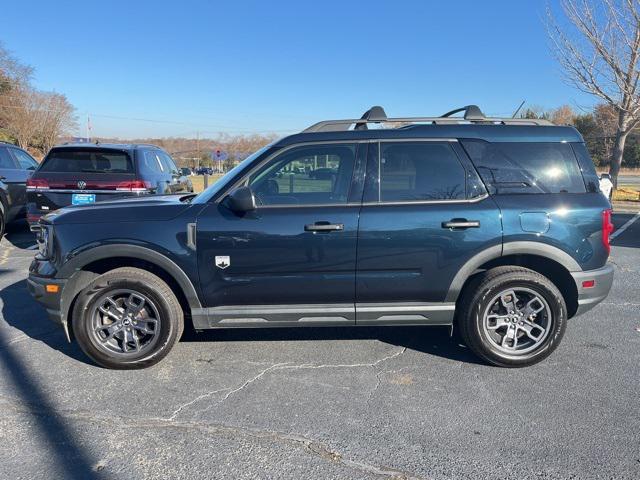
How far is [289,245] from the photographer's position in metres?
3.48

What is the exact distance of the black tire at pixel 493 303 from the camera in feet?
11.7

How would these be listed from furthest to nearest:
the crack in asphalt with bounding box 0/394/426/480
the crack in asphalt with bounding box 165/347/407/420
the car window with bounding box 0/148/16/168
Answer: the car window with bounding box 0/148/16/168 < the crack in asphalt with bounding box 165/347/407/420 < the crack in asphalt with bounding box 0/394/426/480

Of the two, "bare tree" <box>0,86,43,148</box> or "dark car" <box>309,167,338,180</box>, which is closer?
"dark car" <box>309,167,338,180</box>

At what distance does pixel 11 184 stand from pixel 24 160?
1140 mm

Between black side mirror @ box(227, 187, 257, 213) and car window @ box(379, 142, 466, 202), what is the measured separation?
988 millimetres

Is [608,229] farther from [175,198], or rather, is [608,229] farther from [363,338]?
[175,198]

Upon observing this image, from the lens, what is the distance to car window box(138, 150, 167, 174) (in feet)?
24.4

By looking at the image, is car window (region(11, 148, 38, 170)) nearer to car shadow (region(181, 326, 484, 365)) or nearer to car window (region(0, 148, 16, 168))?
car window (region(0, 148, 16, 168))

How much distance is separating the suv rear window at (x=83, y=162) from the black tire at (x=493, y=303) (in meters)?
5.70

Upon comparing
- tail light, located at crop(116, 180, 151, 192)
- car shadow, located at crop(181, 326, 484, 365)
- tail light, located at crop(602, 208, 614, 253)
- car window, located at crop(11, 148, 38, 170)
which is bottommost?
car shadow, located at crop(181, 326, 484, 365)

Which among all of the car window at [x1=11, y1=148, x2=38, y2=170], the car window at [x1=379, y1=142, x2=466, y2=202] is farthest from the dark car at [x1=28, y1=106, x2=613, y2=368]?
the car window at [x1=11, y1=148, x2=38, y2=170]

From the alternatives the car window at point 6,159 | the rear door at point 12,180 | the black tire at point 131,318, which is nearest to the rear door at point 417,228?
the black tire at point 131,318

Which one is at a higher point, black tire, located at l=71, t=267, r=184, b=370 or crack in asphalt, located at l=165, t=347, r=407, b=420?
black tire, located at l=71, t=267, r=184, b=370

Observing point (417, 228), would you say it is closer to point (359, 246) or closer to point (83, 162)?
point (359, 246)
